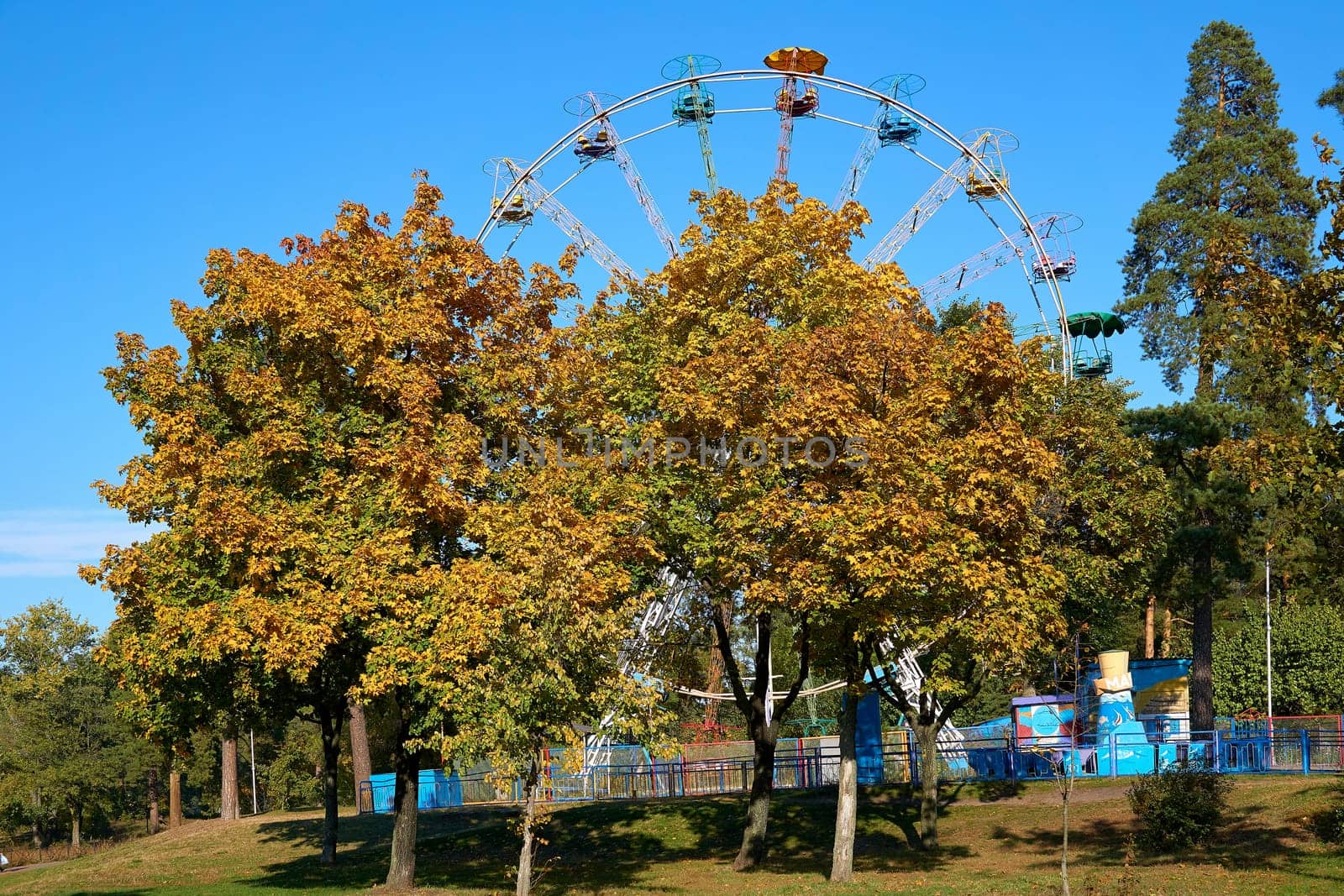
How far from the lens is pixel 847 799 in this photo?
22.0 metres

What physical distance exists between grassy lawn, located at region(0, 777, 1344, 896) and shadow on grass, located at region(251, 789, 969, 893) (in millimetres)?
72

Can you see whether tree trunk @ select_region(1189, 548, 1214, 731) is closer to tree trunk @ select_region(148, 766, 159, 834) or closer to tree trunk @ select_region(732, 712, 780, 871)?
tree trunk @ select_region(732, 712, 780, 871)

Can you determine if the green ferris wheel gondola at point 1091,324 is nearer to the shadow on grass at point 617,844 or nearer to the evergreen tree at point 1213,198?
the evergreen tree at point 1213,198

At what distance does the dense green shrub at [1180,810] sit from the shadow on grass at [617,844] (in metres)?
3.97

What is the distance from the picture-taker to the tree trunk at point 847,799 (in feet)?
71.4

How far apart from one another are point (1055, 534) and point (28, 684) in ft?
152

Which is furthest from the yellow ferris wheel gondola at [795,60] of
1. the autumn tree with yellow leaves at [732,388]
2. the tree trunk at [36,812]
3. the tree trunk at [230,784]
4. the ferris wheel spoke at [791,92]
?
the tree trunk at [36,812]

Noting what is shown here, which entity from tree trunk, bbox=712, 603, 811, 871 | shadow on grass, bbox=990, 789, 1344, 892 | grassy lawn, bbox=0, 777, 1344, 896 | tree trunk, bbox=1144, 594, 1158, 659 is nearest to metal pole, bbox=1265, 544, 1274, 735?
tree trunk, bbox=1144, 594, 1158, 659

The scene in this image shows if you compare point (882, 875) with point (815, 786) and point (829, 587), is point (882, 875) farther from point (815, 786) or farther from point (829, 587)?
point (815, 786)

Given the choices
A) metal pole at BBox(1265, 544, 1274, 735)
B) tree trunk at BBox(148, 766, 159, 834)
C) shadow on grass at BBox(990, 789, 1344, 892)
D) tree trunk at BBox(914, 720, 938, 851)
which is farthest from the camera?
tree trunk at BBox(148, 766, 159, 834)

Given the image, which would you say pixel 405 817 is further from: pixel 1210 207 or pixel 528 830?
pixel 1210 207

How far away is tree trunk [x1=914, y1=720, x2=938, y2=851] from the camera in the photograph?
26078mm

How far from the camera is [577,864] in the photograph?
88.8 feet

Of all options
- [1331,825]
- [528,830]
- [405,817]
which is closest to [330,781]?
[405,817]
